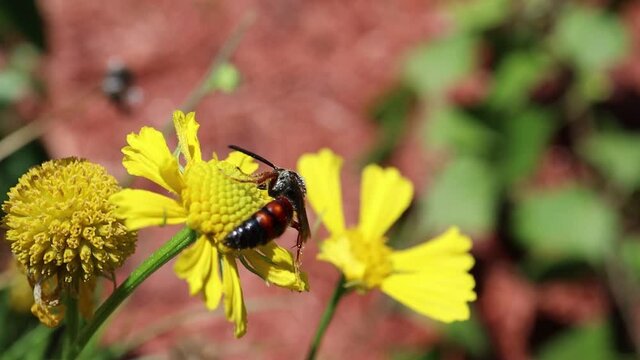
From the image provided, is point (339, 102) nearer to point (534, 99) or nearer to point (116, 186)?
point (534, 99)

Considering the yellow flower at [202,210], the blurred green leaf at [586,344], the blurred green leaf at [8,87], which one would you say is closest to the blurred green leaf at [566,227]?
the blurred green leaf at [586,344]

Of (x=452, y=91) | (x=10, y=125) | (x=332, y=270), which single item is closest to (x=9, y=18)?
(x=10, y=125)

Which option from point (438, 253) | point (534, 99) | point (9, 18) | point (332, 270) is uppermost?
point (9, 18)

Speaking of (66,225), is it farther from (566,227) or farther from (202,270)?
(566,227)

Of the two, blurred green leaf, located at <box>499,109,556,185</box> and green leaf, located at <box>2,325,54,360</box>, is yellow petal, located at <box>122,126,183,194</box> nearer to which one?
green leaf, located at <box>2,325,54,360</box>

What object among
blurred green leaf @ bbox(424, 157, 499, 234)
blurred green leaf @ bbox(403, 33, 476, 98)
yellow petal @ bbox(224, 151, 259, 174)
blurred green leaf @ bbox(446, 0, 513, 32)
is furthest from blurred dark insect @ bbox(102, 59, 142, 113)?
blurred green leaf @ bbox(446, 0, 513, 32)

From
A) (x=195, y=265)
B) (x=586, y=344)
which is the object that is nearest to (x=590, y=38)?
(x=586, y=344)

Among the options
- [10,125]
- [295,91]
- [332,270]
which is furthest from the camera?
[295,91]
